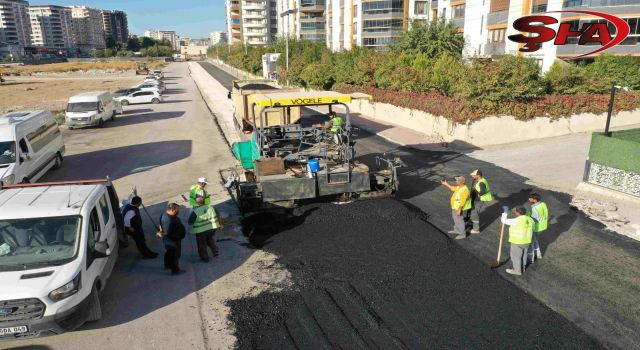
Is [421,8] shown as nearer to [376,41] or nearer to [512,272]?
[376,41]

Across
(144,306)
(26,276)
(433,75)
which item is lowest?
(144,306)

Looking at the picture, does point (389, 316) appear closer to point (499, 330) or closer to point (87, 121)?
point (499, 330)

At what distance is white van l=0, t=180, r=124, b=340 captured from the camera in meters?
6.05

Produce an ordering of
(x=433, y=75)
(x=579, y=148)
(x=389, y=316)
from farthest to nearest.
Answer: (x=433, y=75) < (x=579, y=148) < (x=389, y=316)

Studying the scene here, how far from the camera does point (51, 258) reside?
6.64m

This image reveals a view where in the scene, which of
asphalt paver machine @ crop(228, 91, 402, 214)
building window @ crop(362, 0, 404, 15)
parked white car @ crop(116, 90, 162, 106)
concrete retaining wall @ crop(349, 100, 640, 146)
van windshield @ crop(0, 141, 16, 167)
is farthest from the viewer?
building window @ crop(362, 0, 404, 15)

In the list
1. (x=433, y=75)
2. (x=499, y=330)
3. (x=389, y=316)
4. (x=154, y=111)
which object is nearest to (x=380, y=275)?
(x=389, y=316)

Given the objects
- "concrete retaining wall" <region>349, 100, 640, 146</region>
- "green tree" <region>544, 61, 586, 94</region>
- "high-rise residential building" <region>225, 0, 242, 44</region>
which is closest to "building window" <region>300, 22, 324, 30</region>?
"high-rise residential building" <region>225, 0, 242, 44</region>

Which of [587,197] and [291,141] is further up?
[291,141]

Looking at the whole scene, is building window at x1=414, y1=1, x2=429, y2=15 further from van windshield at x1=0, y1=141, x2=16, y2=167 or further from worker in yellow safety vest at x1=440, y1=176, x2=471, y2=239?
worker in yellow safety vest at x1=440, y1=176, x2=471, y2=239

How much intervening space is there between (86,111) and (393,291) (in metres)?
24.4

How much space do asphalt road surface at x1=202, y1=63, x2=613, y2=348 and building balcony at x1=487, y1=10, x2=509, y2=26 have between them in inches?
1265

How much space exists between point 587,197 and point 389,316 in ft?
30.3

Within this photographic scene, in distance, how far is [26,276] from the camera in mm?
6258
